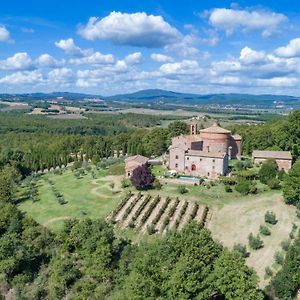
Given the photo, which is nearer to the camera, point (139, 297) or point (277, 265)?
point (139, 297)

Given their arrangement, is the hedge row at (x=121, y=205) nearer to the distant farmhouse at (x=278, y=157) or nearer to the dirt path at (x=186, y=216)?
the dirt path at (x=186, y=216)

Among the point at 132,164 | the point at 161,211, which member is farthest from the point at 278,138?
the point at 161,211

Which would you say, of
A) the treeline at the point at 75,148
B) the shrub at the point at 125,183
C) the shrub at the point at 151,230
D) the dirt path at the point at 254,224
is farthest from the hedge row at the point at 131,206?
the treeline at the point at 75,148

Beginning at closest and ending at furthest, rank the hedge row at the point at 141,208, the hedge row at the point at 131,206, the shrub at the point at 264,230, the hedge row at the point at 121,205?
the shrub at the point at 264,230 → the hedge row at the point at 141,208 → the hedge row at the point at 131,206 → the hedge row at the point at 121,205

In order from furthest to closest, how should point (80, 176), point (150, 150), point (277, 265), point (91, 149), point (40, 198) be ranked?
point (91, 149), point (150, 150), point (80, 176), point (40, 198), point (277, 265)

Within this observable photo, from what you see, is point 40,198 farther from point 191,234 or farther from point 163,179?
point 191,234

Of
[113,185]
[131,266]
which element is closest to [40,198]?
[113,185]

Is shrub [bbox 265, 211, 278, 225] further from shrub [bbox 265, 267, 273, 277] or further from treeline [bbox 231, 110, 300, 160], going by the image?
treeline [bbox 231, 110, 300, 160]
